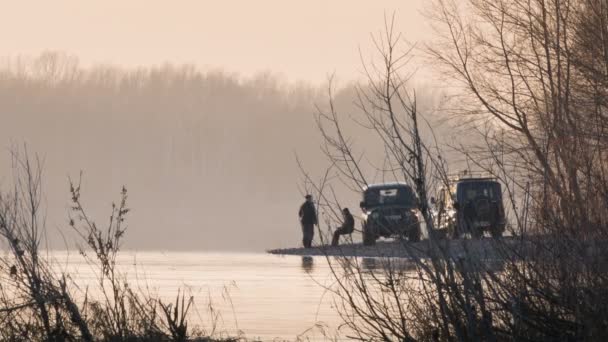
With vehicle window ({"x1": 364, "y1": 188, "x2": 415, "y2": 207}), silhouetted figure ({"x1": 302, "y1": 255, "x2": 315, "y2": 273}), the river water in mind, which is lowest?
the river water

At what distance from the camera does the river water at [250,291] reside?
62.8 feet

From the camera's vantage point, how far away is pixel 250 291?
28.0 meters

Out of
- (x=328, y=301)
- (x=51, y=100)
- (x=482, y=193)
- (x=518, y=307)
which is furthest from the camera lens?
(x=51, y=100)

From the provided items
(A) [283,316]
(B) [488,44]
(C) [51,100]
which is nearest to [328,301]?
(A) [283,316]

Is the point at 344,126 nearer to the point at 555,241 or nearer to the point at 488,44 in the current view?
the point at 488,44

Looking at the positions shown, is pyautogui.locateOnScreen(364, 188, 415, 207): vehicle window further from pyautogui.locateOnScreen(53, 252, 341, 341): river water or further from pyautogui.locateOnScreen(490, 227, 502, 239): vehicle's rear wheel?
pyautogui.locateOnScreen(490, 227, 502, 239): vehicle's rear wheel

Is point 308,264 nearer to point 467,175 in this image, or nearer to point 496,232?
point 467,175

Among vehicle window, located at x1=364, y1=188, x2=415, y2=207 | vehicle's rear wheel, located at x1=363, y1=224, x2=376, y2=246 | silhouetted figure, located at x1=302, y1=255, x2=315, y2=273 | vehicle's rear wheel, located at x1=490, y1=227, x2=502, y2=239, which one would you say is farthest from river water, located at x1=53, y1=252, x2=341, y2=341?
vehicle window, located at x1=364, y1=188, x2=415, y2=207

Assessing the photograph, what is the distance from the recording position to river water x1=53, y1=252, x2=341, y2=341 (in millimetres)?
19156

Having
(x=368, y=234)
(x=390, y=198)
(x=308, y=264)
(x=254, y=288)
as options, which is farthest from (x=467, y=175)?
(x=368, y=234)

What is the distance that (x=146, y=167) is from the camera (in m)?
176

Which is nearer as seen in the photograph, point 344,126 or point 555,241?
point 555,241

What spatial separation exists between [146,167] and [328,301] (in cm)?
15202

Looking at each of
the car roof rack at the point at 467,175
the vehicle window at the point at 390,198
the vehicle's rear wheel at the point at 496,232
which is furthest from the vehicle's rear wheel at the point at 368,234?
the vehicle window at the point at 390,198
